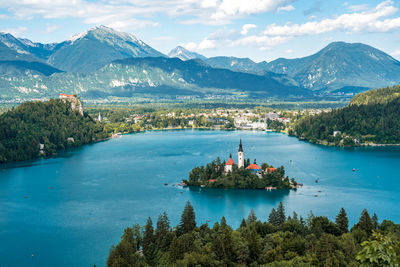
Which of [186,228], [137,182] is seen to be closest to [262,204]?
[186,228]

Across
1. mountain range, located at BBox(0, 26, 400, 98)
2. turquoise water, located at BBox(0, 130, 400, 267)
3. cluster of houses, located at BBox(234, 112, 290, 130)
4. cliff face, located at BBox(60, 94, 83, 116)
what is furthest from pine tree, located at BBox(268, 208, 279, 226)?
mountain range, located at BBox(0, 26, 400, 98)

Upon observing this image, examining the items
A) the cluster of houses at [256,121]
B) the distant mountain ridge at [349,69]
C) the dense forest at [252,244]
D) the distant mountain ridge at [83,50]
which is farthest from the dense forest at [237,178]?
the distant mountain ridge at [83,50]

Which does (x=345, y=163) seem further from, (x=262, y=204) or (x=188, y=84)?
(x=188, y=84)

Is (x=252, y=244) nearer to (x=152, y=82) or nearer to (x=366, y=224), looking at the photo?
(x=366, y=224)

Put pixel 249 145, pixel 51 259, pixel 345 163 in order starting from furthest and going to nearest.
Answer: pixel 249 145 < pixel 345 163 < pixel 51 259

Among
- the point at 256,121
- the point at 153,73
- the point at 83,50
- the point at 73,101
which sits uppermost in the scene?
the point at 83,50

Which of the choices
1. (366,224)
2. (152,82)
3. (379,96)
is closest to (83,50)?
(152,82)

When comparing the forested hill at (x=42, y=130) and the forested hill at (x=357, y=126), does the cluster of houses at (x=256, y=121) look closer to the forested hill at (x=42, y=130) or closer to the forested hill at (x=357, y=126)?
the forested hill at (x=357, y=126)
